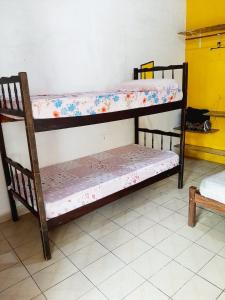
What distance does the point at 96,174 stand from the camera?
7.93 feet

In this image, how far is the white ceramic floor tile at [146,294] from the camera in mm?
1602

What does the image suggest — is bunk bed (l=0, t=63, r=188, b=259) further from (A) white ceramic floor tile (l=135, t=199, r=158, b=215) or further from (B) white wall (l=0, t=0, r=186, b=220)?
(A) white ceramic floor tile (l=135, t=199, r=158, b=215)

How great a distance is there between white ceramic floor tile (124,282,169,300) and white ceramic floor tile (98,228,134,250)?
1.57 feet

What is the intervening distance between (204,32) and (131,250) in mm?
3230

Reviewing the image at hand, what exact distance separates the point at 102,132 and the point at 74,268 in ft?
5.58

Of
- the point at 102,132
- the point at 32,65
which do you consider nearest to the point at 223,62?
the point at 102,132

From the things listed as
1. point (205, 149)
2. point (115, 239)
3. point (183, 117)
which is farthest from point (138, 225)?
point (205, 149)

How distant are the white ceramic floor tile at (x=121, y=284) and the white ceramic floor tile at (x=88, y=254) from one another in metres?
0.25

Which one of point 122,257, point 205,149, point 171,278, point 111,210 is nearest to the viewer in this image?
point 171,278

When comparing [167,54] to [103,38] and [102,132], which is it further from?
[102,132]

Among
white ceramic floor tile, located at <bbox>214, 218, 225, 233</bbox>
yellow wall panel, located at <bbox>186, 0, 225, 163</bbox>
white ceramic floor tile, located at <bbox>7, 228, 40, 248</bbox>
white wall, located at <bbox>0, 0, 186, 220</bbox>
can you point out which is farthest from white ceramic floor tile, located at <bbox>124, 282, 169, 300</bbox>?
yellow wall panel, located at <bbox>186, 0, 225, 163</bbox>

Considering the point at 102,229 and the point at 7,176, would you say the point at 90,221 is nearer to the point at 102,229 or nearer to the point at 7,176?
the point at 102,229

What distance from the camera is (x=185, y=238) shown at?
7.14ft

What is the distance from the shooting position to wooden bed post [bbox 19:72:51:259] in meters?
1.62
